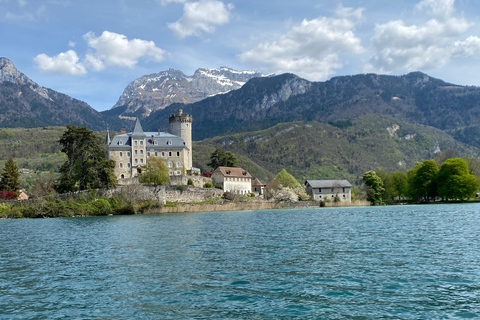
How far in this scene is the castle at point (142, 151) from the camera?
85.2m

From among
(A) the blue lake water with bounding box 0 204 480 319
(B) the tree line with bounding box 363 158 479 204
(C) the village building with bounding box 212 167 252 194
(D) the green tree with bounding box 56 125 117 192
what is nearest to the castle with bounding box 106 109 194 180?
(C) the village building with bounding box 212 167 252 194

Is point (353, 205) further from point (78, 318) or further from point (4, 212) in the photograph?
point (78, 318)

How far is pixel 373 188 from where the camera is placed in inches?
3797

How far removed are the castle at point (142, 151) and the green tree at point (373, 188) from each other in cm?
3843

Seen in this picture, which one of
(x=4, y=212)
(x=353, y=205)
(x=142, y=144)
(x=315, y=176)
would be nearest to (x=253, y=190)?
(x=353, y=205)

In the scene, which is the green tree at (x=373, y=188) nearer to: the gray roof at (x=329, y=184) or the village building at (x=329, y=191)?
the village building at (x=329, y=191)

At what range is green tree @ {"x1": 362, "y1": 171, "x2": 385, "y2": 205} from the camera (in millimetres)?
95500

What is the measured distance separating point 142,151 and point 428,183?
57690mm

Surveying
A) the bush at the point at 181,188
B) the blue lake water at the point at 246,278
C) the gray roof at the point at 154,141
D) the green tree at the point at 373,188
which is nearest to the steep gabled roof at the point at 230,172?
the gray roof at the point at 154,141

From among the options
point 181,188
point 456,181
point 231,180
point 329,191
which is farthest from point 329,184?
point 181,188

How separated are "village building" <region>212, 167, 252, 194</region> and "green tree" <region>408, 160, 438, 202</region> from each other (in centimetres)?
3595

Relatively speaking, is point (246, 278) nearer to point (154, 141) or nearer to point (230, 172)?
point (154, 141)

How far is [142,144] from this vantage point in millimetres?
86750

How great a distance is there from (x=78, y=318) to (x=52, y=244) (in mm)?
18644
